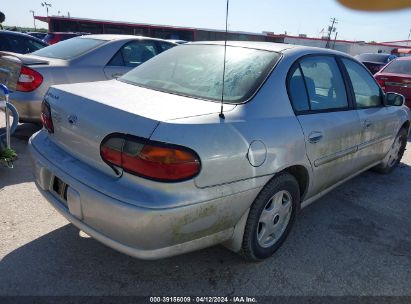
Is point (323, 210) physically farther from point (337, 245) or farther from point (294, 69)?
point (294, 69)

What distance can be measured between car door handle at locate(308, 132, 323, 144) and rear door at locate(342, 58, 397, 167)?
83 cm

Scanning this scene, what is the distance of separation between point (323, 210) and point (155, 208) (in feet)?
7.38

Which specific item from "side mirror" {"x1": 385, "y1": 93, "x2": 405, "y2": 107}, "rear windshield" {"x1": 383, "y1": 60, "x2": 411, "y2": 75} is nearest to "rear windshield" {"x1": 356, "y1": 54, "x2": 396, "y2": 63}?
"rear windshield" {"x1": 383, "y1": 60, "x2": 411, "y2": 75}

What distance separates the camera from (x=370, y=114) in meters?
3.60

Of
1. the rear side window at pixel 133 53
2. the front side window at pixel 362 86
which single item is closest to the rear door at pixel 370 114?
the front side window at pixel 362 86

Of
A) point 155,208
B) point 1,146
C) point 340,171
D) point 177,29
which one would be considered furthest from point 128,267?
point 177,29

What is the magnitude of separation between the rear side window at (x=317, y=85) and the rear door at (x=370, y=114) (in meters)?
0.24

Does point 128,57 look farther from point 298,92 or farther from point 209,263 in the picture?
point 209,263

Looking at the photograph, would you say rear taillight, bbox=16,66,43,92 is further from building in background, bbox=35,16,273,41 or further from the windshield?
building in background, bbox=35,16,273,41

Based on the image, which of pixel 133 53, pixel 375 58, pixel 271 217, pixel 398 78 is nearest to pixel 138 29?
pixel 375 58

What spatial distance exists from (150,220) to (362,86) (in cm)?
275

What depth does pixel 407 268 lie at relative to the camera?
2768 mm

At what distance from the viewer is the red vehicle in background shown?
7.82 m

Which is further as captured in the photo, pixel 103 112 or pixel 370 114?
pixel 370 114
